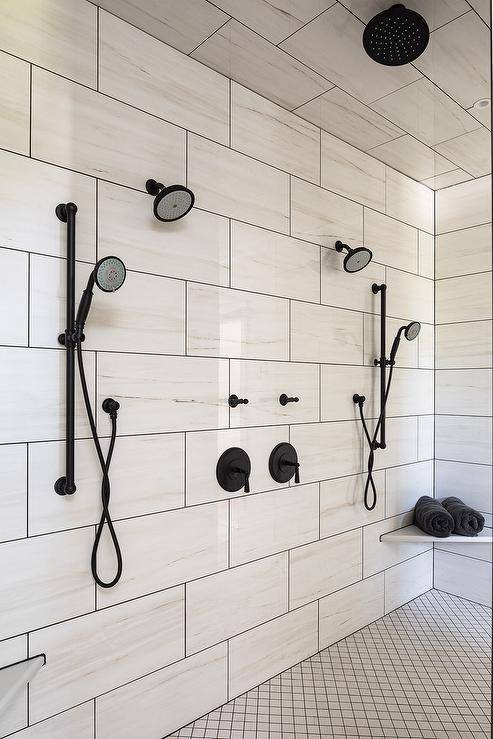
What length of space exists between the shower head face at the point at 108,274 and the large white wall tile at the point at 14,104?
1.06ft

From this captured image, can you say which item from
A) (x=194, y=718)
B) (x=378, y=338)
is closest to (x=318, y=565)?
(x=194, y=718)

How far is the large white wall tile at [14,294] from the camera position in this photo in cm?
115

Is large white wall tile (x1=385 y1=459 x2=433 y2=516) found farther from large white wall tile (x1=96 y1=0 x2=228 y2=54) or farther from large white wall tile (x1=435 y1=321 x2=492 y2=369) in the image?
large white wall tile (x1=96 y1=0 x2=228 y2=54)

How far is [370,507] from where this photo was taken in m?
1.38

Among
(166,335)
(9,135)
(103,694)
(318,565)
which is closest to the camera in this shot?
(9,135)

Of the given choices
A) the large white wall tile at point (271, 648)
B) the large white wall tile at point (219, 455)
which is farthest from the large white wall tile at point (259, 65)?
the large white wall tile at point (271, 648)

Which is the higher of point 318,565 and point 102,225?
point 102,225

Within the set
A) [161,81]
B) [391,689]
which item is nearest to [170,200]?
[161,81]

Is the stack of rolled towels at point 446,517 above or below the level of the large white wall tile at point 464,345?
below

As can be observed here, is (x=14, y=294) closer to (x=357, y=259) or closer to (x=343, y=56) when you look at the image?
(x=357, y=259)

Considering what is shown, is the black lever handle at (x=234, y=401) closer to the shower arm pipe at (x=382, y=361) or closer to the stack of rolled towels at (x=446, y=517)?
the shower arm pipe at (x=382, y=361)

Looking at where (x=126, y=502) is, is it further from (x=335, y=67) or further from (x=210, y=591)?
(x=335, y=67)

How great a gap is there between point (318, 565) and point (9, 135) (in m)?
1.50

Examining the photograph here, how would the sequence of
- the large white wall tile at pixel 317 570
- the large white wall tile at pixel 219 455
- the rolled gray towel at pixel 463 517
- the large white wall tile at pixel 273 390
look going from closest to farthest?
1. the rolled gray towel at pixel 463 517
2. the large white wall tile at pixel 219 455
3. the large white wall tile at pixel 273 390
4. the large white wall tile at pixel 317 570
